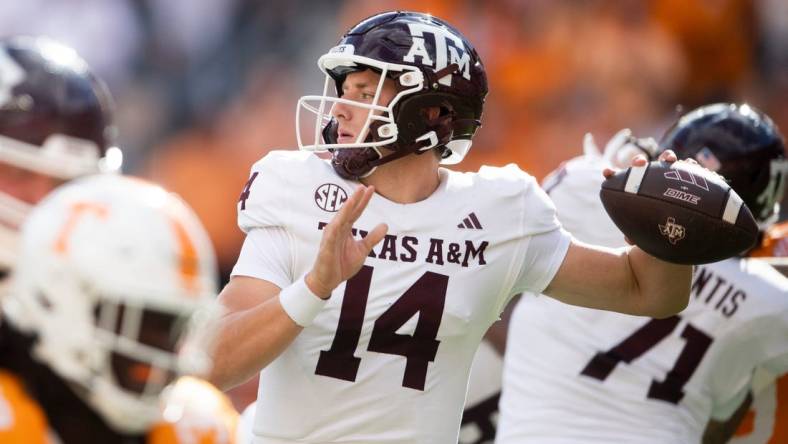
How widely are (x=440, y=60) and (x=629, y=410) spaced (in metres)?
1.38

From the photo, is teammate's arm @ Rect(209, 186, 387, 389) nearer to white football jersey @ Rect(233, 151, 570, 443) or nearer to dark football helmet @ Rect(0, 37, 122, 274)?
white football jersey @ Rect(233, 151, 570, 443)

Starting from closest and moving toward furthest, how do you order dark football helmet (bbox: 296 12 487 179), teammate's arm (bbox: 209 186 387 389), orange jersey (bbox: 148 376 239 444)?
orange jersey (bbox: 148 376 239 444) < teammate's arm (bbox: 209 186 387 389) < dark football helmet (bbox: 296 12 487 179)

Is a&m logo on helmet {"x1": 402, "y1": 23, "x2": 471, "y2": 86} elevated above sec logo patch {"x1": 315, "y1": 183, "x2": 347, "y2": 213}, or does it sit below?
above

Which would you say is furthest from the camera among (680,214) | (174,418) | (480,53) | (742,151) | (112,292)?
(480,53)

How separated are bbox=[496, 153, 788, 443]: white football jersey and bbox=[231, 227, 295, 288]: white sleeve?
1263 millimetres

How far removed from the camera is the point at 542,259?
11.4ft

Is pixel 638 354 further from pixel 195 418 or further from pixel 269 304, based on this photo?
pixel 195 418

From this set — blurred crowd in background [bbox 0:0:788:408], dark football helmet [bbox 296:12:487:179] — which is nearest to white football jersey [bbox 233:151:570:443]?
dark football helmet [bbox 296:12:487:179]

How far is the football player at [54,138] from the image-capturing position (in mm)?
2748

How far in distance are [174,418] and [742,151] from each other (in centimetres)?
249

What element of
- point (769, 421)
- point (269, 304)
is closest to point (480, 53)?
point (769, 421)

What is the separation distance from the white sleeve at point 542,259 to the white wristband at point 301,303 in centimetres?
74

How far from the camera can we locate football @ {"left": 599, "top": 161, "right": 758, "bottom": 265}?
10.8 feet

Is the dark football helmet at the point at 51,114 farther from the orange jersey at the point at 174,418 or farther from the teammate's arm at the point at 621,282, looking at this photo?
the teammate's arm at the point at 621,282
